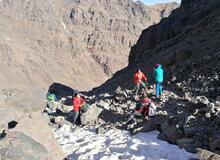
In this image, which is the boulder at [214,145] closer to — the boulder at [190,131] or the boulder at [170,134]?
the boulder at [190,131]

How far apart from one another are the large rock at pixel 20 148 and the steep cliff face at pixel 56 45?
4693 inches

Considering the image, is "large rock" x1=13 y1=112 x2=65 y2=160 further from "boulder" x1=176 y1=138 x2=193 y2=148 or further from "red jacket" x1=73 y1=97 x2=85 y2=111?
"red jacket" x1=73 y1=97 x2=85 y2=111

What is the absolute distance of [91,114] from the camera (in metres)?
17.9

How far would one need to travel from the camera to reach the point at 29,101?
19.3m

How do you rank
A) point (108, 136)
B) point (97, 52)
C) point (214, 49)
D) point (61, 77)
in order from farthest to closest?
point (97, 52) → point (61, 77) → point (214, 49) → point (108, 136)

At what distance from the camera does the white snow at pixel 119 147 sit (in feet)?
38.7

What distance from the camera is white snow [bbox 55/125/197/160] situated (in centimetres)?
1180

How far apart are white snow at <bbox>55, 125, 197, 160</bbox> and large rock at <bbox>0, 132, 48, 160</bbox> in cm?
179

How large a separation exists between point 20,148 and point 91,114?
24.1ft

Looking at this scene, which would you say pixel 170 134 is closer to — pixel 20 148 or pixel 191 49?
pixel 20 148

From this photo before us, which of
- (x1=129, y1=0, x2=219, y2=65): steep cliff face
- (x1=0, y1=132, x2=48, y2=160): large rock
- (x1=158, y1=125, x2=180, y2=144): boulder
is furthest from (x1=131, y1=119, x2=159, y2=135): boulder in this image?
(x1=129, y1=0, x2=219, y2=65): steep cliff face

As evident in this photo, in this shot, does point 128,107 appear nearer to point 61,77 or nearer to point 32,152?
point 32,152

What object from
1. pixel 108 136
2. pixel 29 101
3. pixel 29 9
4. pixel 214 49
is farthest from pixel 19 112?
pixel 29 9

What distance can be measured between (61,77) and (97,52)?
88.1ft
